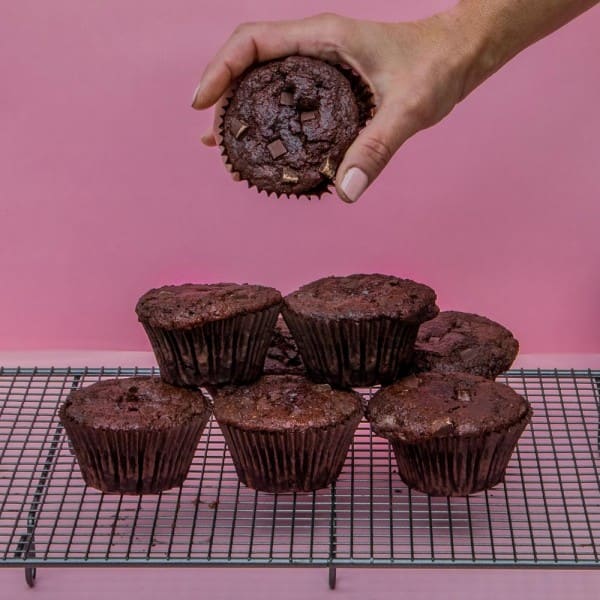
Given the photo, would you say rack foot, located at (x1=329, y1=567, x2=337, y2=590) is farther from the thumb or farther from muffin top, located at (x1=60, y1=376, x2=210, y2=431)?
the thumb

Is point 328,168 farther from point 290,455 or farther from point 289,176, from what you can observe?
point 290,455

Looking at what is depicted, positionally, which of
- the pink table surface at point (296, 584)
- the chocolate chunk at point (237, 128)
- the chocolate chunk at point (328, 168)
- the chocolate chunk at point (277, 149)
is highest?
the chocolate chunk at point (237, 128)

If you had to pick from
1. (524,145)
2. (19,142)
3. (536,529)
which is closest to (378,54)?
(536,529)

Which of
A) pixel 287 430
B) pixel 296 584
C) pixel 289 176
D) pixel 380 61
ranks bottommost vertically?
pixel 296 584

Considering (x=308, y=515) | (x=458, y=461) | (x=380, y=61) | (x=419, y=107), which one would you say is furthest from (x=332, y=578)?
(x=380, y=61)

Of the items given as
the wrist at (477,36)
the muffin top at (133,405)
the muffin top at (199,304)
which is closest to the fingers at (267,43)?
the wrist at (477,36)

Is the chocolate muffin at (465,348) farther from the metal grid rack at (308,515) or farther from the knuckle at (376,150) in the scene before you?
the knuckle at (376,150)

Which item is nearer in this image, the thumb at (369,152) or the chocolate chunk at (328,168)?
the thumb at (369,152)
